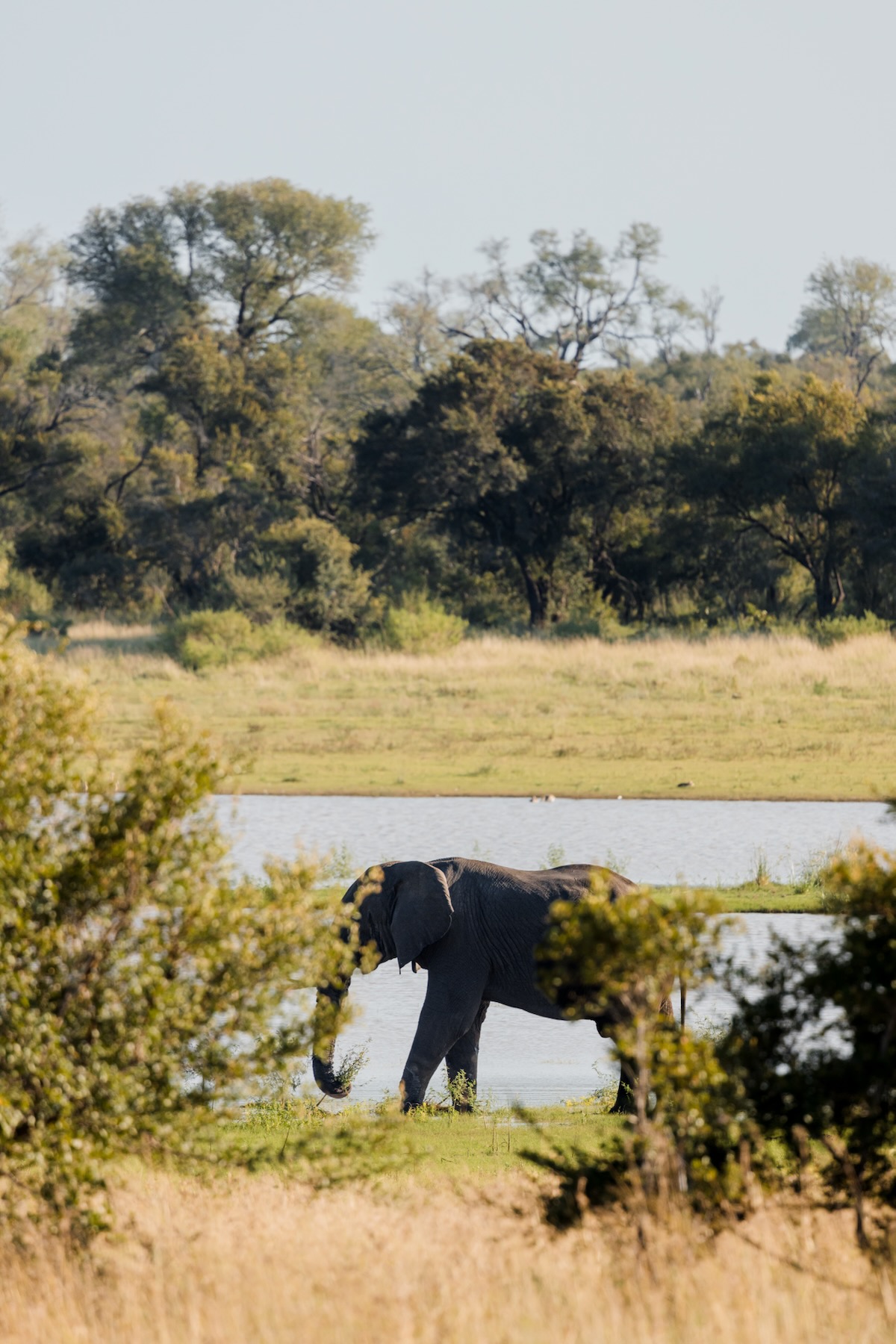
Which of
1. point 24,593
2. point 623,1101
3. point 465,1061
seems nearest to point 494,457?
point 24,593

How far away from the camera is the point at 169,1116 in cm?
541

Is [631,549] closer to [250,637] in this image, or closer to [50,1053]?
[250,637]

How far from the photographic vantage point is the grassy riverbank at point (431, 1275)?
4.57 meters

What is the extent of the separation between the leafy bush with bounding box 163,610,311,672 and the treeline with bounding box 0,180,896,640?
7.49 feet

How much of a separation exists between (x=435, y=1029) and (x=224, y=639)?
90.6 feet

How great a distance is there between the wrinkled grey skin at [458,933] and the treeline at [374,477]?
98.7 ft

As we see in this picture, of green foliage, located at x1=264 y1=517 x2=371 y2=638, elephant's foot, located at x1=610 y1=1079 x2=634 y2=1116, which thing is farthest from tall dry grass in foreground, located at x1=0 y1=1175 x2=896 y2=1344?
green foliage, located at x1=264 y1=517 x2=371 y2=638

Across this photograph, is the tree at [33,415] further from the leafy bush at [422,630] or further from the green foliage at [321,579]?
the leafy bush at [422,630]

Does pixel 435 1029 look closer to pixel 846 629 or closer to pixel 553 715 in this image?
pixel 553 715

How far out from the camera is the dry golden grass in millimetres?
21984

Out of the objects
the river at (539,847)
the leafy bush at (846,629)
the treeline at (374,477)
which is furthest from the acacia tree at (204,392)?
the river at (539,847)

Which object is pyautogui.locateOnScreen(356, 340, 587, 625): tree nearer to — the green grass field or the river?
the river

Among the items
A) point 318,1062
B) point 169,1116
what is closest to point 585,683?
point 318,1062

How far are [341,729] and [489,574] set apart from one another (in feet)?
63.4
